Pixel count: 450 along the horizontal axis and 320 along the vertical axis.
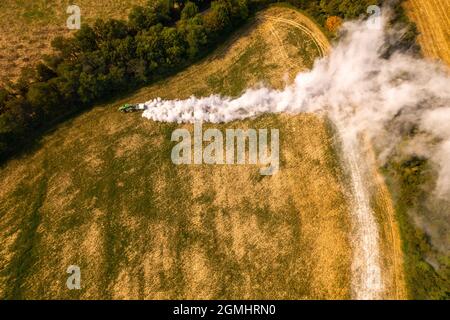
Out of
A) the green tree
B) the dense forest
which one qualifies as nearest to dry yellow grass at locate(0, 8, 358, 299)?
the dense forest

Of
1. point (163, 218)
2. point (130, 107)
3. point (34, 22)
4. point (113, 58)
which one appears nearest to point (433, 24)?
point (130, 107)

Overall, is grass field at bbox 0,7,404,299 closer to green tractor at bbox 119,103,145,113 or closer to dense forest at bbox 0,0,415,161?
green tractor at bbox 119,103,145,113

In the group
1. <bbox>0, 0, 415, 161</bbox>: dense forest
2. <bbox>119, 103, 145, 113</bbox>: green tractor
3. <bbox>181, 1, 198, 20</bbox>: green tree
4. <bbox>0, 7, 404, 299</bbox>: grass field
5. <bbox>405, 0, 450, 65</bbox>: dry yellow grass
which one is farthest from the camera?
<bbox>181, 1, 198, 20</bbox>: green tree

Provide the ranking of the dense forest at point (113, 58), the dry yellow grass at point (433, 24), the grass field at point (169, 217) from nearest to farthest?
the grass field at point (169, 217) < the dense forest at point (113, 58) < the dry yellow grass at point (433, 24)

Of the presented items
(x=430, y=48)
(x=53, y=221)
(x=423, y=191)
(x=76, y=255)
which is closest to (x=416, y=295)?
(x=423, y=191)

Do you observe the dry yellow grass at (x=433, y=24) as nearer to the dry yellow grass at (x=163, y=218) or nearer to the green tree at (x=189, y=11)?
the dry yellow grass at (x=163, y=218)

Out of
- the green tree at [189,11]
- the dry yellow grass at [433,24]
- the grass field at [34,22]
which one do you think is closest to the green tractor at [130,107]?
the green tree at [189,11]

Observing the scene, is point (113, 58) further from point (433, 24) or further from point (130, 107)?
point (433, 24)
